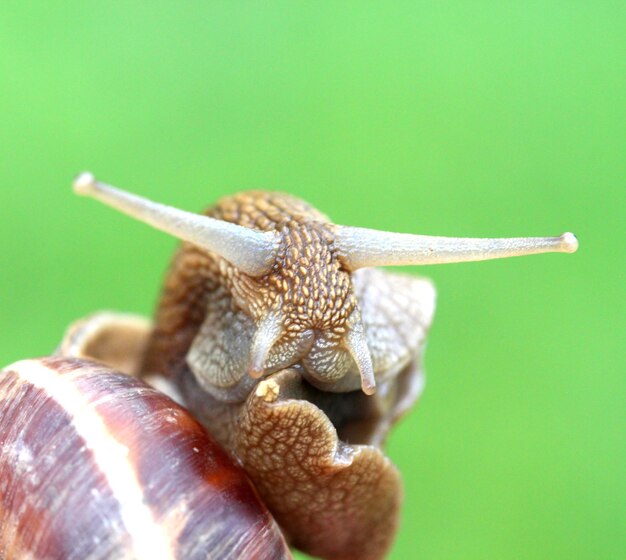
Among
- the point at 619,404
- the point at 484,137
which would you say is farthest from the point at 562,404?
the point at 484,137

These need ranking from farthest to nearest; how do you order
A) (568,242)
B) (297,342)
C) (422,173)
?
1. (422,173)
2. (297,342)
3. (568,242)

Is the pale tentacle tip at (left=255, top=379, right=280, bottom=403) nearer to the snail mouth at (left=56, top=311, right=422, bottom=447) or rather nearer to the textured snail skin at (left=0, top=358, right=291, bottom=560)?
the snail mouth at (left=56, top=311, right=422, bottom=447)

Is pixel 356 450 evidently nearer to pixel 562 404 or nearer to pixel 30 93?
pixel 562 404

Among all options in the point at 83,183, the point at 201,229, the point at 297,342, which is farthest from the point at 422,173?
the point at 83,183

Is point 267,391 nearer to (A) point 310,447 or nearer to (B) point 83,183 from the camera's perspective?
(A) point 310,447

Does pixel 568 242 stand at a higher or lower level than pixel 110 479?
higher

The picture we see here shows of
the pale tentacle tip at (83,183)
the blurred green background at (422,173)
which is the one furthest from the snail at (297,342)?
the blurred green background at (422,173)

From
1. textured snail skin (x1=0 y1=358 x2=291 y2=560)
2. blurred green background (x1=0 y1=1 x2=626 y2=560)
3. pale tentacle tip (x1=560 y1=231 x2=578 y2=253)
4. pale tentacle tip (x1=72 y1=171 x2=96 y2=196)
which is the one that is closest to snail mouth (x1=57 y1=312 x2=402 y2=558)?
textured snail skin (x1=0 y1=358 x2=291 y2=560)
